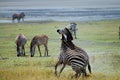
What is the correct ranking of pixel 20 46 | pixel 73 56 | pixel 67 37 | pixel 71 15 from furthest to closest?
pixel 71 15 → pixel 20 46 → pixel 67 37 → pixel 73 56

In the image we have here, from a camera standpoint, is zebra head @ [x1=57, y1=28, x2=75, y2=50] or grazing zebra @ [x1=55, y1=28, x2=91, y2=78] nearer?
grazing zebra @ [x1=55, y1=28, x2=91, y2=78]

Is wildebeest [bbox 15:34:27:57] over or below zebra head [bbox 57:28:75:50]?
below

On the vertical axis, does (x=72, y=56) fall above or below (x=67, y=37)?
below

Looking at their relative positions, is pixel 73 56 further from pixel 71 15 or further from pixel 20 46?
pixel 71 15

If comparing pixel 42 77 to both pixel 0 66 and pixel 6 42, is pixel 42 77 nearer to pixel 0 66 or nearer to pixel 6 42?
pixel 0 66

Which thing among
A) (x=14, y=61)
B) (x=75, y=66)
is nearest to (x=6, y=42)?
(x=14, y=61)

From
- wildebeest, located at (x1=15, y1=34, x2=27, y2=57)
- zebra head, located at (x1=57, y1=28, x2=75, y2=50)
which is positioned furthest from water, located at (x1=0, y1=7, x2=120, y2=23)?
zebra head, located at (x1=57, y1=28, x2=75, y2=50)

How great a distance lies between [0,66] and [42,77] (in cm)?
409

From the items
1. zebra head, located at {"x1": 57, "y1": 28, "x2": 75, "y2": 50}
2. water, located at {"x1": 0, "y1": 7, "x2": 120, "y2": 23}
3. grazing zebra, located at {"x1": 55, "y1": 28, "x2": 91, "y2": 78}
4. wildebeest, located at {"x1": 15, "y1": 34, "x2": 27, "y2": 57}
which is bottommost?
water, located at {"x1": 0, "y1": 7, "x2": 120, "y2": 23}

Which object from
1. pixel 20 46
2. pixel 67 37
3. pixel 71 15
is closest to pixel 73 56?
pixel 67 37

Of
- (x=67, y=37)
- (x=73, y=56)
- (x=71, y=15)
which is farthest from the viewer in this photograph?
→ (x=71, y=15)

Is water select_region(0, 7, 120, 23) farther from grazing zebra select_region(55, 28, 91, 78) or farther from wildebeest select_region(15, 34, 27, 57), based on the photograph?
grazing zebra select_region(55, 28, 91, 78)

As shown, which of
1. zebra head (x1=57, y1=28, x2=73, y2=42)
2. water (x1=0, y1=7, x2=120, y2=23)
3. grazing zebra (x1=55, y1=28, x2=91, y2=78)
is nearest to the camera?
grazing zebra (x1=55, y1=28, x2=91, y2=78)

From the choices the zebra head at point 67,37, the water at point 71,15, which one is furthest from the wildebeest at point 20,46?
the water at point 71,15
